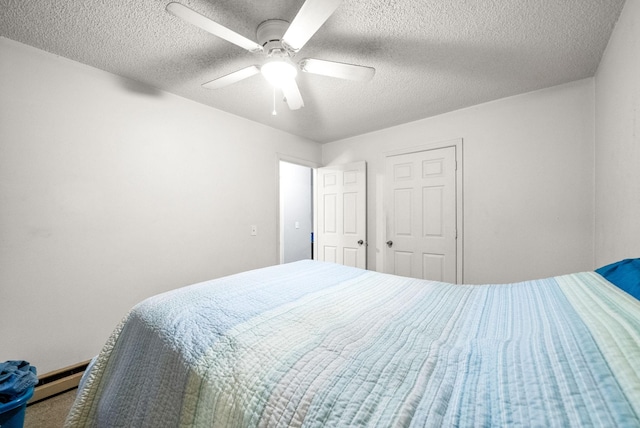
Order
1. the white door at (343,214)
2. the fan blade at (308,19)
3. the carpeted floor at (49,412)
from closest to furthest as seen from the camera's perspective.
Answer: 1. the fan blade at (308,19)
2. the carpeted floor at (49,412)
3. the white door at (343,214)

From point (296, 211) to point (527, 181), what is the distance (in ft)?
10.9

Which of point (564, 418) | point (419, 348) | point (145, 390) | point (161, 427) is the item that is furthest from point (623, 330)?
point (145, 390)

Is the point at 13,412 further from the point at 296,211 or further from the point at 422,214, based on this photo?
the point at 296,211

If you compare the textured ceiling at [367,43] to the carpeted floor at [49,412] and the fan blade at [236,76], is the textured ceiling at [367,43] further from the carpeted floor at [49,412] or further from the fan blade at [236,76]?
the carpeted floor at [49,412]

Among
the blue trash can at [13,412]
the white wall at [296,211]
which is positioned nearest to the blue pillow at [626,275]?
the blue trash can at [13,412]

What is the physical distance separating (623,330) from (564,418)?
0.31 meters

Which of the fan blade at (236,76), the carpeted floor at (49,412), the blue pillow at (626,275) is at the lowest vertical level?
the carpeted floor at (49,412)

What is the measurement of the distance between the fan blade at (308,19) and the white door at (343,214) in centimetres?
225

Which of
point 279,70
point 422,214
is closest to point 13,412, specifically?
point 279,70

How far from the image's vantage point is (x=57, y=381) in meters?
1.77

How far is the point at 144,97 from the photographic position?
7.34 feet

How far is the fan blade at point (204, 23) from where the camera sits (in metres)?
1.09

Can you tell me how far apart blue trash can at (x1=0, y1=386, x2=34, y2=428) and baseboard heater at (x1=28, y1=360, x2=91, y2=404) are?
0.50 metres

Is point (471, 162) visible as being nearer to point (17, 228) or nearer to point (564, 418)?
point (564, 418)
